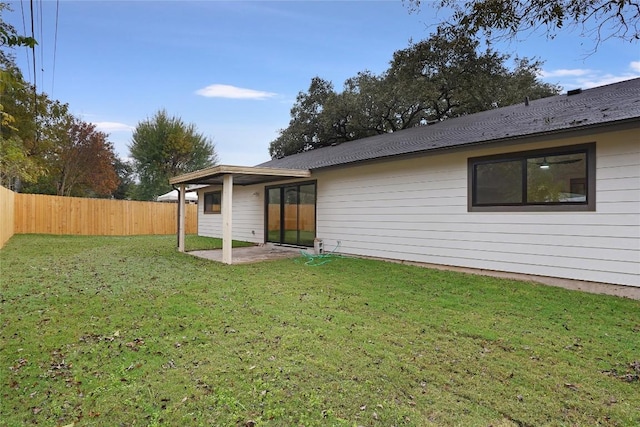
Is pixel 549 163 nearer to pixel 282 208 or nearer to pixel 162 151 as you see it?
pixel 282 208

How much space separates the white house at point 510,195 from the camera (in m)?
4.62

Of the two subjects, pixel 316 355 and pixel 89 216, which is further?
pixel 89 216

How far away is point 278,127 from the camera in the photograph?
23812 millimetres

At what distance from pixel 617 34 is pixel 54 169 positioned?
906 inches

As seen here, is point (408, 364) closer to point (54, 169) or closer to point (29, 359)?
point (29, 359)

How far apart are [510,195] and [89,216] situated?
52.1 feet

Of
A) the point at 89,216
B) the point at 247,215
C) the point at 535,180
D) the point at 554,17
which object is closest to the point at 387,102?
the point at 247,215

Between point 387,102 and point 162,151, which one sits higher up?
point 387,102

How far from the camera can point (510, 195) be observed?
5613 mm

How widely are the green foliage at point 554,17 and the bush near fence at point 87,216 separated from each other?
1513 centimetres

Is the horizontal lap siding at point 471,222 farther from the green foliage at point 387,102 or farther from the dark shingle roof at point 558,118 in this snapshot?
the green foliage at point 387,102

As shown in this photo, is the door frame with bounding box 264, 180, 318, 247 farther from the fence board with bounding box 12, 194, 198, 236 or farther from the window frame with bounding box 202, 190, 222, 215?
the fence board with bounding box 12, 194, 198, 236

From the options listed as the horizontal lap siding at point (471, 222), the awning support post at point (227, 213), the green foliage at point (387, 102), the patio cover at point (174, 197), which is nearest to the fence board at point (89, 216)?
the patio cover at point (174, 197)

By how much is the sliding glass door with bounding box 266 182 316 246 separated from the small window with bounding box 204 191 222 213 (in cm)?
367
